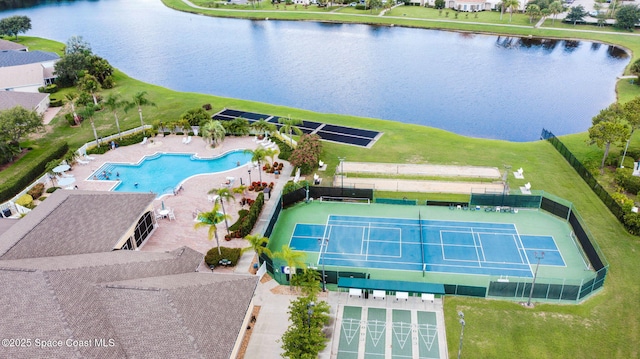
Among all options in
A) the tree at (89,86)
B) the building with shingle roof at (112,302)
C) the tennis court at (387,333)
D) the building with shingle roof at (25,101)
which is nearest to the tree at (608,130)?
the tennis court at (387,333)

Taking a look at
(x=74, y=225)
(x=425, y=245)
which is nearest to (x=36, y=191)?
(x=74, y=225)

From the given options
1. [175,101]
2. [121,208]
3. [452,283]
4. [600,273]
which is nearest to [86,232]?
[121,208]

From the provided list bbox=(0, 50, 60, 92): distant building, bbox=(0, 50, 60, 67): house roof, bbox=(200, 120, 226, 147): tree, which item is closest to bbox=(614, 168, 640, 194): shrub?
bbox=(200, 120, 226, 147): tree

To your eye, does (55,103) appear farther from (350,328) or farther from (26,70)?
(350,328)

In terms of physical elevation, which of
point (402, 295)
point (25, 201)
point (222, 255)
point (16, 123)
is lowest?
point (402, 295)

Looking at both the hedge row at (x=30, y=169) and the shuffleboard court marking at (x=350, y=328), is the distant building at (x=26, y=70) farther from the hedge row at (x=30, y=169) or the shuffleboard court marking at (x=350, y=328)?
the shuffleboard court marking at (x=350, y=328)

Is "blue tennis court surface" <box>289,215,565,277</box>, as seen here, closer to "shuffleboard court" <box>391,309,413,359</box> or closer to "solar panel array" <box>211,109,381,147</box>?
"shuffleboard court" <box>391,309,413,359</box>
